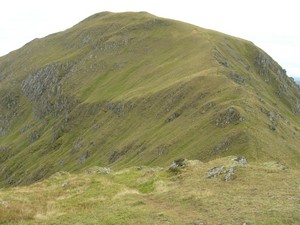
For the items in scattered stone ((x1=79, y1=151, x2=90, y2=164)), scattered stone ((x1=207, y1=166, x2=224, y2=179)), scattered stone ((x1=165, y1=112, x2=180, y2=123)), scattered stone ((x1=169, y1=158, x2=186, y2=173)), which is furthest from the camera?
scattered stone ((x1=79, y1=151, x2=90, y2=164))

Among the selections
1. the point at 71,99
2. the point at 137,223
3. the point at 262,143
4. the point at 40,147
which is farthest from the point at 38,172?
the point at 137,223

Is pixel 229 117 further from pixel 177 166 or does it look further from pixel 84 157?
pixel 84 157

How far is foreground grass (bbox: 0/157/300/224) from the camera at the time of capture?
88.6 ft

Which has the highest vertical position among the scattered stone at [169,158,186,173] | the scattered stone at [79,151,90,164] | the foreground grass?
the foreground grass

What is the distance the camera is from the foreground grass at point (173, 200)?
27000mm

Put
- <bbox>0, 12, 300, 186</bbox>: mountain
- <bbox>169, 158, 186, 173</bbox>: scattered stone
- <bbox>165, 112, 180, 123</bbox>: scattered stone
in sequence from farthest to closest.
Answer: <bbox>165, 112, 180, 123</bbox>: scattered stone → <bbox>0, 12, 300, 186</bbox>: mountain → <bbox>169, 158, 186, 173</bbox>: scattered stone

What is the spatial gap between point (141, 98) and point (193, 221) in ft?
374

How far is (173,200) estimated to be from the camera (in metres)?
32.8

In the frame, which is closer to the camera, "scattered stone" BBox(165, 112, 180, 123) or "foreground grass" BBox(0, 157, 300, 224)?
"foreground grass" BBox(0, 157, 300, 224)

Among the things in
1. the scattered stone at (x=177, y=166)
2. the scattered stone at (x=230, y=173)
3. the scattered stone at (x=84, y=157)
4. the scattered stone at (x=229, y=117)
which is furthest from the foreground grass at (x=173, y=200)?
the scattered stone at (x=84, y=157)

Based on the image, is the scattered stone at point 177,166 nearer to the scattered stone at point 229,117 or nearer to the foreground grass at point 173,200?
the foreground grass at point 173,200

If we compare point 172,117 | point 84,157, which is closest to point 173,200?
point 172,117

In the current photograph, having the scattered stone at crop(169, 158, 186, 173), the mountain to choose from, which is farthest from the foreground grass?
the mountain

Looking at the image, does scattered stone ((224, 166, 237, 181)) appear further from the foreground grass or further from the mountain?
the mountain
